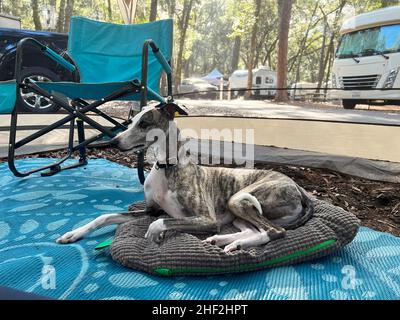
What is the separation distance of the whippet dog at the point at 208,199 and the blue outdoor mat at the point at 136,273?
175mm

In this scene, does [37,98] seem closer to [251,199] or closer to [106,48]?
[106,48]

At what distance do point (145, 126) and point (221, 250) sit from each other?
88 cm

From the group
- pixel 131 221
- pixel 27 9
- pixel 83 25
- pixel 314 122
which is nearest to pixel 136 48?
pixel 83 25

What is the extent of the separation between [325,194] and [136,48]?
241 cm

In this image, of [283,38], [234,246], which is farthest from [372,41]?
[234,246]

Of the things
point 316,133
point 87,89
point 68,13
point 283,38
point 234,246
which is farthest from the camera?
point 68,13

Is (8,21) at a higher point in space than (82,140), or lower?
higher

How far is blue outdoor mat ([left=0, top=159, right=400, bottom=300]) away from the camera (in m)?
1.37

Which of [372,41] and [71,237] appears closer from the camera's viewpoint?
[71,237]

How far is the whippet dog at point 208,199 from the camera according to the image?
176cm

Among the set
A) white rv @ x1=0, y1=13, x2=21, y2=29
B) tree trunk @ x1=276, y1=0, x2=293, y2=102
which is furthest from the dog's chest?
tree trunk @ x1=276, y1=0, x2=293, y2=102

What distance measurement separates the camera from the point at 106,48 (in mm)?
3836
